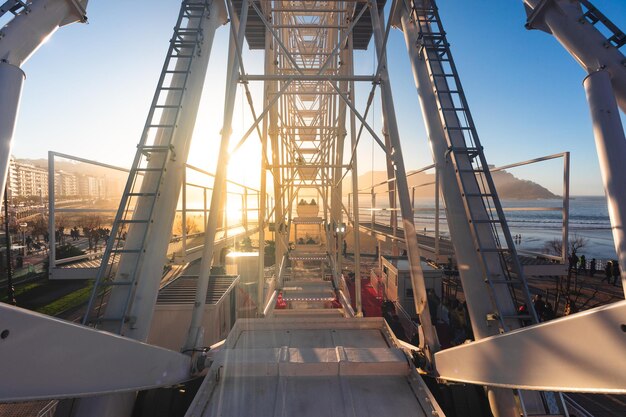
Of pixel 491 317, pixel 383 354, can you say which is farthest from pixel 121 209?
pixel 491 317

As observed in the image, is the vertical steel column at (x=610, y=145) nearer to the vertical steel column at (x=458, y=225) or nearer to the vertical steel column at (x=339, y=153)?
the vertical steel column at (x=458, y=225)

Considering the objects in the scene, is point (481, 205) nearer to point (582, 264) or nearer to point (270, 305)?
point (270, 305)

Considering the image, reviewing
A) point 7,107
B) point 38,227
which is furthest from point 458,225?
point 38,227

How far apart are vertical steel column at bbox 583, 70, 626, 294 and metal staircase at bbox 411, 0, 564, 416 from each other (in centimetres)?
90

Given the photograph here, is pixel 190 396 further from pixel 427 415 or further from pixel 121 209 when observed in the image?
pixel 427 415

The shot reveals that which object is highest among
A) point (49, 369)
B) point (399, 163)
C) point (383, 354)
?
point (399, 163)

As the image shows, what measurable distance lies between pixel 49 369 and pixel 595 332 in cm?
223

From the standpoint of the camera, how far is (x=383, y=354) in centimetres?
256

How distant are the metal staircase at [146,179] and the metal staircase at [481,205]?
3488mm

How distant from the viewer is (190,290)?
6.53 metres

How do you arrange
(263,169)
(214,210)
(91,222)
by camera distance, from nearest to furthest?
(214,210) → (263,169) → (91,222)

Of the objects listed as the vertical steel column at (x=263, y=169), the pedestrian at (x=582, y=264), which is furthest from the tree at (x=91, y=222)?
the pedestrian at (x=582, y=264)

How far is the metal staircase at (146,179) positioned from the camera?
2.92 metres

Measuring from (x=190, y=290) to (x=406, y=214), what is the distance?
17.5 ft
